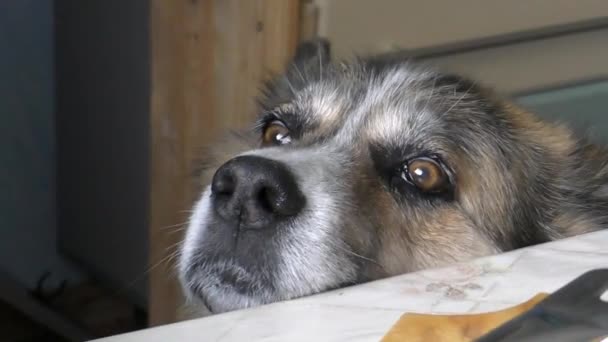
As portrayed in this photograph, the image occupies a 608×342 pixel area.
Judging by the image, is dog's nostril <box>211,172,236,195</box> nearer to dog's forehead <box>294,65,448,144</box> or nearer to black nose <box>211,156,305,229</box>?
black nose <box>211,156,305,229</box>

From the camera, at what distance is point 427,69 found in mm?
1655

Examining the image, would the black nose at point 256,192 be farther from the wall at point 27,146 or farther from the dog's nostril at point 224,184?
the wall at point 27,146

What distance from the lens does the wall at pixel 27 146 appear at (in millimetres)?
2859

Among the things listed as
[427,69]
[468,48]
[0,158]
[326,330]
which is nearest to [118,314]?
[0,158]

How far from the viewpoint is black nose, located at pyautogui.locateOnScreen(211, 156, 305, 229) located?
3.84 ft

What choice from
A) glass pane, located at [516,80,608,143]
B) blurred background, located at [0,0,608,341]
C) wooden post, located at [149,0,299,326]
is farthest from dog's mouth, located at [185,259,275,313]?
glass pane, located at [516,80,608,143]

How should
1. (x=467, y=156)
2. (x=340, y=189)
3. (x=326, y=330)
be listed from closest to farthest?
(x=326, y=330) < (x=340, y=189) < (x=467, y=156)

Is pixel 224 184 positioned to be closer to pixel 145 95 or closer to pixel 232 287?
pixel 232 287

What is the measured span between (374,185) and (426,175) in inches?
3.7

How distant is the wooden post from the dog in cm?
29

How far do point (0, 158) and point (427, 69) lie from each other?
186 centimetres

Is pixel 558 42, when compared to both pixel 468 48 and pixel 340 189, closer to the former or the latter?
pixel 468 48

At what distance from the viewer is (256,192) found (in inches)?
46.2

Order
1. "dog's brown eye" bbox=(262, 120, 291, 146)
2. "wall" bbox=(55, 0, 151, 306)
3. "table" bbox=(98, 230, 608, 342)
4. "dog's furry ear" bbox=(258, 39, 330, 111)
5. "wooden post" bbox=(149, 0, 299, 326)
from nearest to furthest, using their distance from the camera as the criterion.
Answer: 1. "table" bbox=(98, 230, 608, 342)
2. "dog's brown eye" bbox=(262, 120, 291, 146)
3. "dog's furry ear" bbox=(258, 39, 330, 111)
4. "wooden post" bbox=(149, 0, 299, 326)
5. "wall" bbox=(55, 0, 151, 306)
